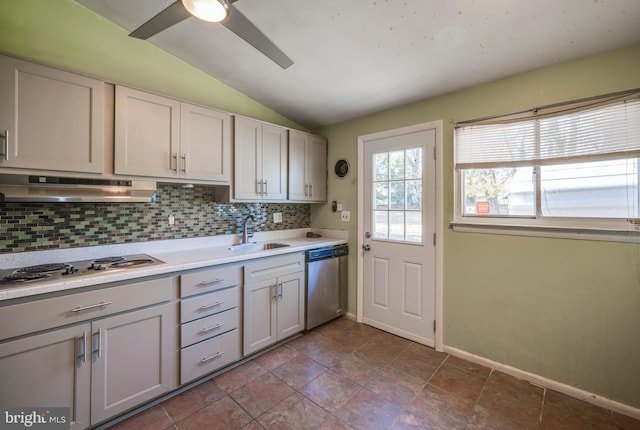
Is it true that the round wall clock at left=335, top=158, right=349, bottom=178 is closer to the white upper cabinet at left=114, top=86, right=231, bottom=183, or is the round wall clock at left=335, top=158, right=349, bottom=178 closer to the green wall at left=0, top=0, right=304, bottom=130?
the white upper cabinet at left=114, top=86, right=231, bottom=183

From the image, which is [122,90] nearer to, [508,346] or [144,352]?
[144,352]

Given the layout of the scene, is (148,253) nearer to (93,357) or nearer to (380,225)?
(93,357)

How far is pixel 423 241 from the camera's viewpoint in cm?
253

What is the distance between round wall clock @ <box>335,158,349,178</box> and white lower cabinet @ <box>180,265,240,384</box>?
166 cm

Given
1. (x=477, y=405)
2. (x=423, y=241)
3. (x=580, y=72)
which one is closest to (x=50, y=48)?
(x=423, y=241)

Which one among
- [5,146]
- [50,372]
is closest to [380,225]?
[50,372]

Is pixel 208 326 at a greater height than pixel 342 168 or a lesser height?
lesser

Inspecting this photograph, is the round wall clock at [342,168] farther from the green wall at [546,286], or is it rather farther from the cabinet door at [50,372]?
the cabinet door at [50,372]

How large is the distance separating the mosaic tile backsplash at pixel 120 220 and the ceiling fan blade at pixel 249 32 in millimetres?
1414

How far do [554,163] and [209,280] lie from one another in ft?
8.64

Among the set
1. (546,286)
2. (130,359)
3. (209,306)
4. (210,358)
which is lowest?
(210,358)

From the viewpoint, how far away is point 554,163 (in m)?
1.91

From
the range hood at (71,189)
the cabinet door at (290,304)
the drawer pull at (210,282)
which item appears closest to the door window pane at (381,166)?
the cabinet door at (290,304)

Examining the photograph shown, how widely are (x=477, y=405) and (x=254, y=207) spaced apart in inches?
100
